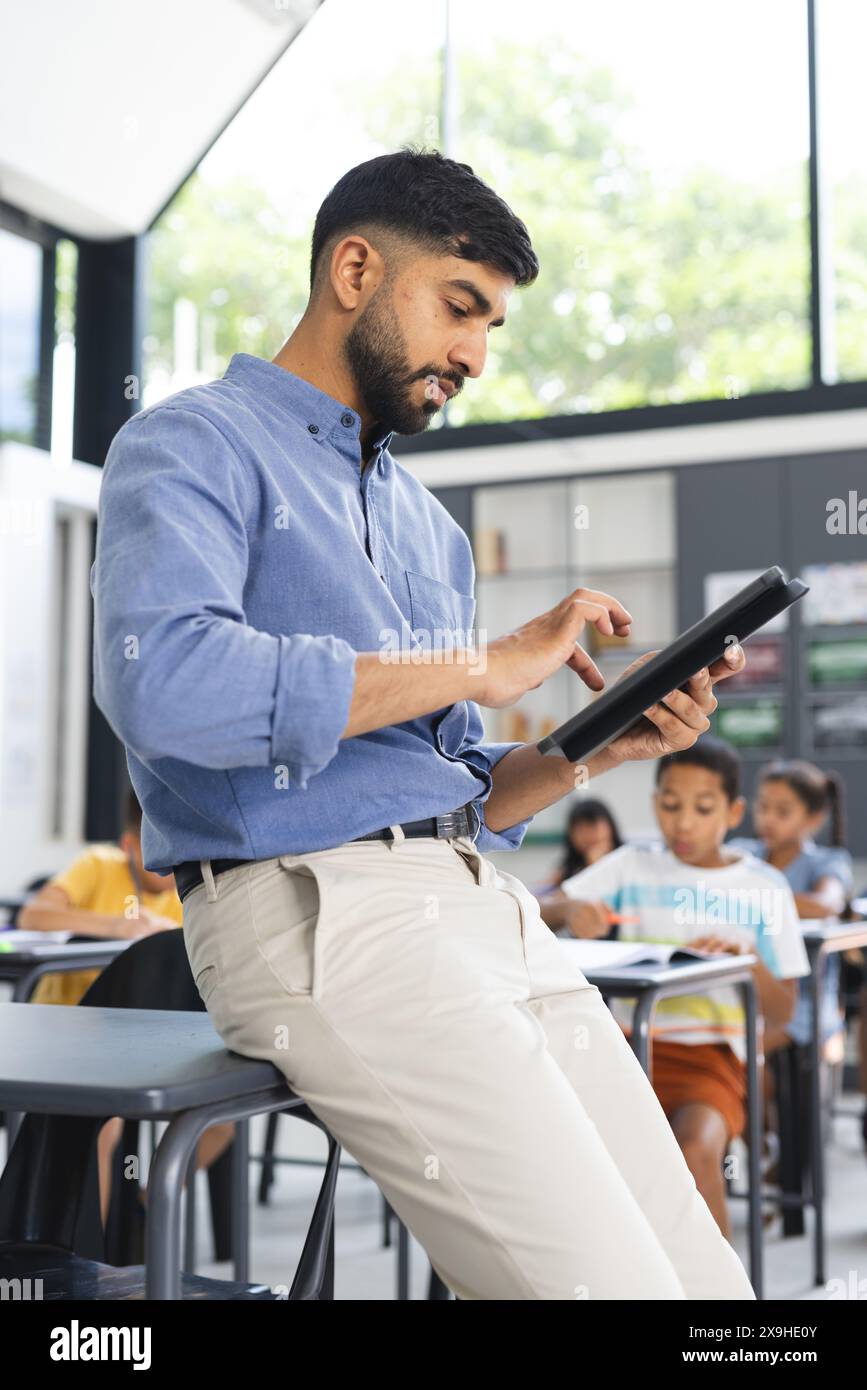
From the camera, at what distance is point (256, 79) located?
6.36m

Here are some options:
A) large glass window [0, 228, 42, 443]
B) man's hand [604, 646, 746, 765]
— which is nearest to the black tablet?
man's hand [604, 646, 746, 765]

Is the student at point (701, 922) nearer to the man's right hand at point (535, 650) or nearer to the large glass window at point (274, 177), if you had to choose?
the man's right hand at point (535, 650)

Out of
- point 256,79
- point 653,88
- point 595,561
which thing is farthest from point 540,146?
point 595,561

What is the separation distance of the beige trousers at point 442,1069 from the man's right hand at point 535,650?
0.56 feet

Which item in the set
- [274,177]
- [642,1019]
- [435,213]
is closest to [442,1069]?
[435,213]

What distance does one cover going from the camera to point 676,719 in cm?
135

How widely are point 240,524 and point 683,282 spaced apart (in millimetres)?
6251

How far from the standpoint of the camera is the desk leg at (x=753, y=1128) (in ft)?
7.52

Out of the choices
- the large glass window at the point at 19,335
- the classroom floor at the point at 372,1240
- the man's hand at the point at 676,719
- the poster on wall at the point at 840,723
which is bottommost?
the classroom floor at the point at 372,1240

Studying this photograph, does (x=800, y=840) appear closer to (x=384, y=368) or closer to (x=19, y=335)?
(x=384, y=368)

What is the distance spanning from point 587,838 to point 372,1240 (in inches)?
65.9

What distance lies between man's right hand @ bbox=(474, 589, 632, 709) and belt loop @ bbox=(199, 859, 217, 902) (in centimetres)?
24

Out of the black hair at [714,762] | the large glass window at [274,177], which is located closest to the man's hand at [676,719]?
the black hair at [714,762]
